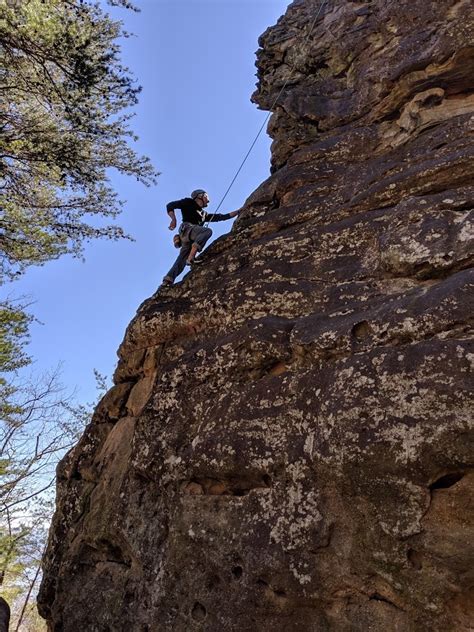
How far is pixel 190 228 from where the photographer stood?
10281 millimetres

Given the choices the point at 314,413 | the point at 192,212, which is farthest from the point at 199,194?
the point at 314,413

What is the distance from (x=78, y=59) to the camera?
35.2 feet

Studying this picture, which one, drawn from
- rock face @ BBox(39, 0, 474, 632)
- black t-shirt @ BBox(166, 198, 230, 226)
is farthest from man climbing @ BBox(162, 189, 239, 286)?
rock face @ BBox(39, 0, 474, 632)

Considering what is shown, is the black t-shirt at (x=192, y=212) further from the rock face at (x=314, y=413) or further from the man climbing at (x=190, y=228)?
the rock face at (x=314, y=413)

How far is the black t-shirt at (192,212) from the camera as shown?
1084 centimetres

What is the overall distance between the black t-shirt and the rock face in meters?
1.01

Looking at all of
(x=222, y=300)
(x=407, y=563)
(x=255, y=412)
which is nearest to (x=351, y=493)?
(x=407, y=563)

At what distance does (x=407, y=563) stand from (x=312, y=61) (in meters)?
12.7

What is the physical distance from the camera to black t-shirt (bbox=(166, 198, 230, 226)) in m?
10.8

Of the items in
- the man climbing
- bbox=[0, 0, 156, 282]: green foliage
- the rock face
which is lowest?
the rock face

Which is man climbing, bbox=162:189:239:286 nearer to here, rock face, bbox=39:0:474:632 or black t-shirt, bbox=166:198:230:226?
black t-shirt, bbox=166:198:230:226

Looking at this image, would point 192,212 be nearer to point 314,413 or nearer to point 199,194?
point 199,194

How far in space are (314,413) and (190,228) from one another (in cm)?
549

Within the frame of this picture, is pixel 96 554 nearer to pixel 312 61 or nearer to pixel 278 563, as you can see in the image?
pixel 278 563
